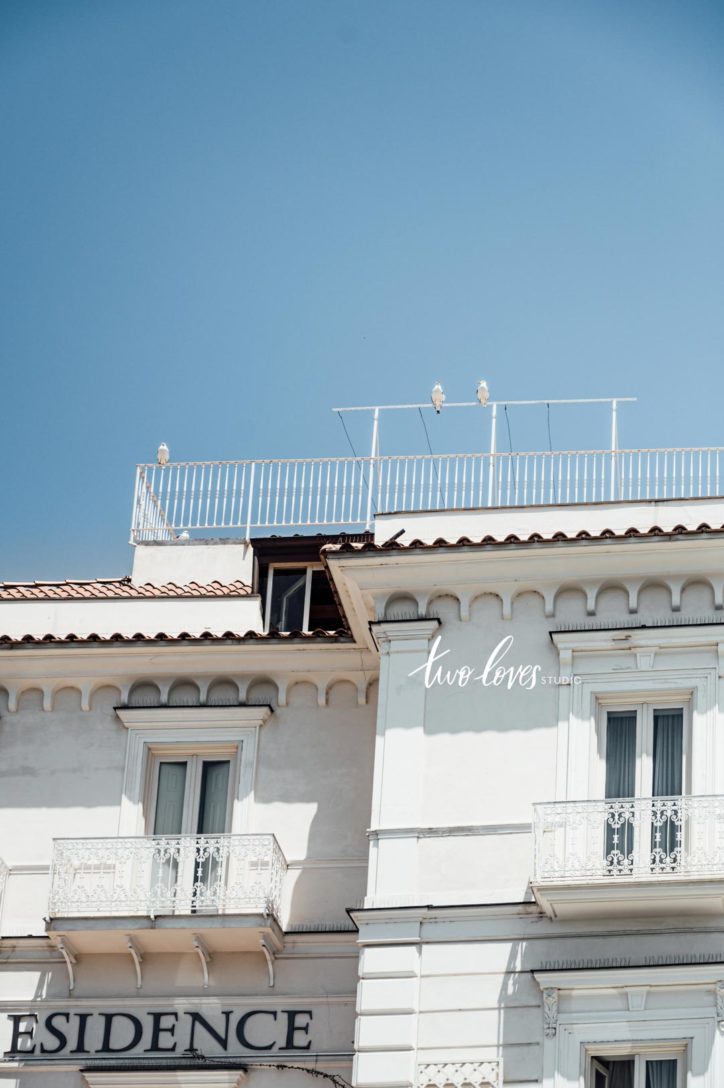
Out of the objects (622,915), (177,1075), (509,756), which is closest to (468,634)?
(509,756)

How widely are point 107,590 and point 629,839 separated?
906cm

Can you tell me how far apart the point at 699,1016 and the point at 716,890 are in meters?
1.27

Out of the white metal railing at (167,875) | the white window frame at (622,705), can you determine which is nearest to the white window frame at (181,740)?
the white metal railing at (167,875)

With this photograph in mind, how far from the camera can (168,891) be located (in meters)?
25.8

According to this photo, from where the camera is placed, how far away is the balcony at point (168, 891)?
2541 cm

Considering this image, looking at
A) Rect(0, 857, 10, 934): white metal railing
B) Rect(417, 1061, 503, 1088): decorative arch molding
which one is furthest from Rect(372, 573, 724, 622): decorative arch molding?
Rect(0, 857, 10, 934): white metal railing

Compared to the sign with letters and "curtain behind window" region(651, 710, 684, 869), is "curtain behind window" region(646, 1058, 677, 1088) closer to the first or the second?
"curtain behind window" region(651, 710, 684, 869)

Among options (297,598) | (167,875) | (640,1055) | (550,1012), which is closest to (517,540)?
(297,598)

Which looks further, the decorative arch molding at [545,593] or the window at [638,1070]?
the decorative arch molding at [545,593]

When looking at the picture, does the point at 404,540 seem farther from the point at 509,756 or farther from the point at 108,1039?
the point at 108,1039

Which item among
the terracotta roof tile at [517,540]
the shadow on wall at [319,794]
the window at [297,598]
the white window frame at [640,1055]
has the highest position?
the window at [297,598]

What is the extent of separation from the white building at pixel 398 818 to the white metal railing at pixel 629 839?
1.3 inches

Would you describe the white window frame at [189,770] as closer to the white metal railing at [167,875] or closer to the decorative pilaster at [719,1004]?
the white metal railing at [167,875]

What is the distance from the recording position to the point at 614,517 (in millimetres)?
27016
